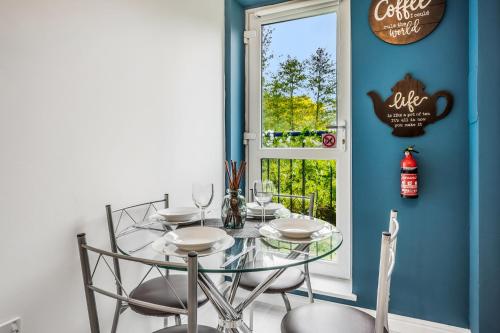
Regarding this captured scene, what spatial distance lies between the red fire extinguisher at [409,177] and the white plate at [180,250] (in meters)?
1.31

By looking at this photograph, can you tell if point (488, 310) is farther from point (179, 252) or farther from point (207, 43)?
point (207, 43)

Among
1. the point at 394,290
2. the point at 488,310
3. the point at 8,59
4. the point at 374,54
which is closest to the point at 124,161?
the point at 8,59

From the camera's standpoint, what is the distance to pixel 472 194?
6.18 ft

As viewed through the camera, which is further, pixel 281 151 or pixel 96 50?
pixel 281 151

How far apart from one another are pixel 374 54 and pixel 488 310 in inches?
64.1

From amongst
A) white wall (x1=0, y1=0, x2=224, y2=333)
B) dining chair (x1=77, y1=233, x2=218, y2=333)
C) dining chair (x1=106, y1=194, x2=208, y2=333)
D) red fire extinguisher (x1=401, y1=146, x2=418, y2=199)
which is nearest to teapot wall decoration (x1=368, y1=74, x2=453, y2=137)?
red fire extinguisher (x1=401, y1=146, x2=418, y2=199)

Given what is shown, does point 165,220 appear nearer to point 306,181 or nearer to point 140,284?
point 140,284

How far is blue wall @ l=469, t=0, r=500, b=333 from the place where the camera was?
164 centimetres

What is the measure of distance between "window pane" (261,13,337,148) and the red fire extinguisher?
1.99 feet

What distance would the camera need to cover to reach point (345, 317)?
137 centimetres

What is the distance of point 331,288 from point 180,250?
5.09ft

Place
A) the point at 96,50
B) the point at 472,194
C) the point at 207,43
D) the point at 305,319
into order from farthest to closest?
the point at 207,43, the point at 472,194, the point at 96,50, the point at 305,319

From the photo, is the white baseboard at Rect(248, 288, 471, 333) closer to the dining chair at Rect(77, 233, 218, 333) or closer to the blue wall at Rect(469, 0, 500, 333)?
the blue wall at Rect(469, 0, 500, 333)

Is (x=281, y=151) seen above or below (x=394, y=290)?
above
